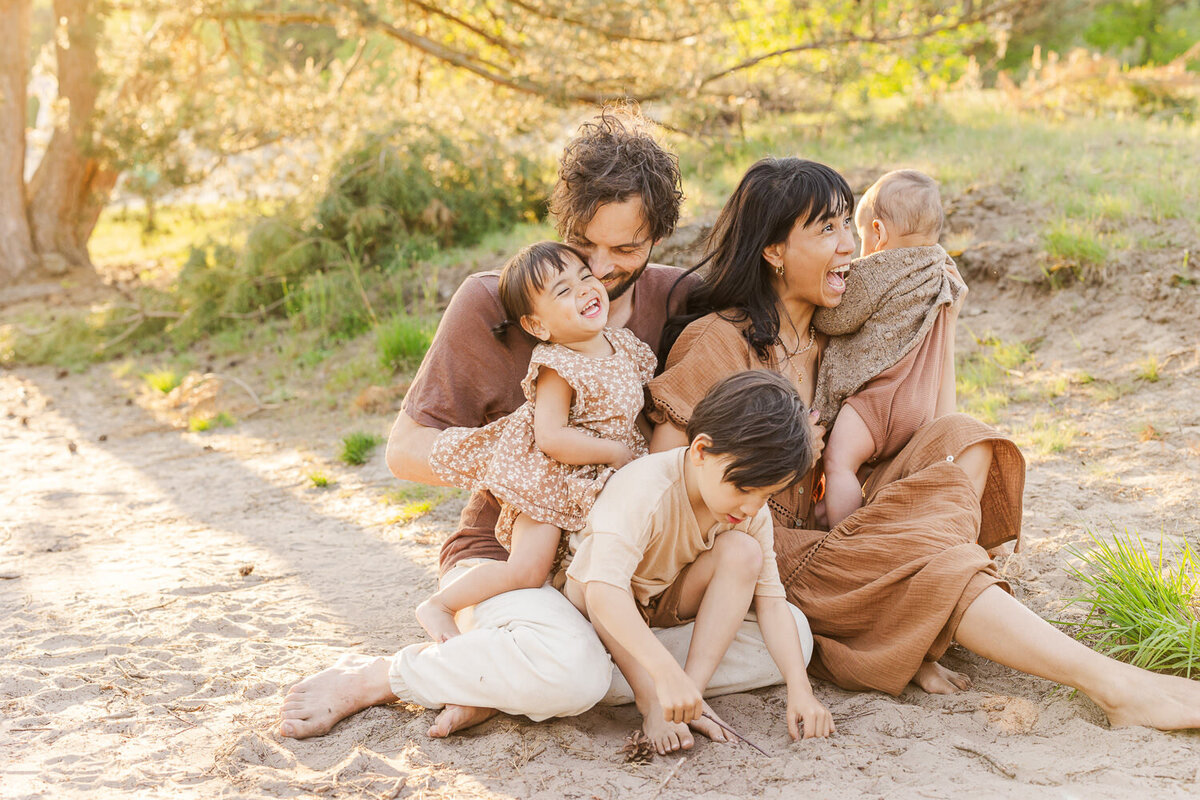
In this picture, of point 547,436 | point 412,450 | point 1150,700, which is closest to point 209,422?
point 412,450

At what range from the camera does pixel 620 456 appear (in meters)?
2.78

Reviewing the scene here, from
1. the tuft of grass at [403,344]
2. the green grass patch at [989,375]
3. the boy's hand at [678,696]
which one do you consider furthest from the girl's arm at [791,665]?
the tuft of grass at [403,344]

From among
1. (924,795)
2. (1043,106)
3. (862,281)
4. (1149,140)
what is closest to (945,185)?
(1149,140)

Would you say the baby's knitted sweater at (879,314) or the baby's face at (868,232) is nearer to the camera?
the baby's knitted sweater at (879,314)

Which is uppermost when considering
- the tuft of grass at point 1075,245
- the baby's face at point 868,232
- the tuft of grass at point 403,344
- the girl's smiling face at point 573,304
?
the baby's face at point 868,232

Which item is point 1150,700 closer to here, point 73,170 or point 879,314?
point 879,314

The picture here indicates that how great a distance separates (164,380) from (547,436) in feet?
18.4

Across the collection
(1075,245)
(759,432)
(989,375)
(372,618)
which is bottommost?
(372,618)

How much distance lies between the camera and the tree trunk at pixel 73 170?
992 cm

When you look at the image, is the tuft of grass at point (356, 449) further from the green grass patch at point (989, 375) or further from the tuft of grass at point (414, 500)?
the green grass patch at point (989, 375)

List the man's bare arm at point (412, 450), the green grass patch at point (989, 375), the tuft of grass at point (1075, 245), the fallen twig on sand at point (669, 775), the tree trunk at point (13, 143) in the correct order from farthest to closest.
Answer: the tree trunk at point (13, 143), the tuft of grass at point (1075, 245), the green grass patch at point (989, 375), the man's bare arm at point (412, 450), the fallen twig on sand at point (669, 775)

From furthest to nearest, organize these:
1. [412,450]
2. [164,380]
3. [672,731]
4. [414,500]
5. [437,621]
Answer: [164,380], [414,500], [412,450], [437,621], [672,731]

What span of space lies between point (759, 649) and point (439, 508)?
7.58 feet

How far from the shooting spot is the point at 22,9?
32.5 ft
